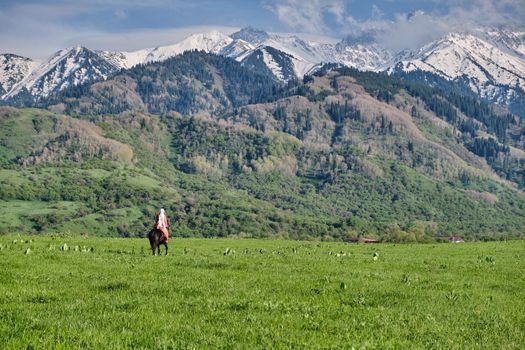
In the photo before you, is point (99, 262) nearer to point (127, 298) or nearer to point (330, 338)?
Answer: point (127, 298)

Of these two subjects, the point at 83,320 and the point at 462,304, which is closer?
the point at 83,320

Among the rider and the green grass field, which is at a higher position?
the rider

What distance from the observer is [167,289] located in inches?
870

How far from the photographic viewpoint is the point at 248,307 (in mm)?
19094

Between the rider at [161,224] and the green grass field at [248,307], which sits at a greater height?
the rider at [161,224]

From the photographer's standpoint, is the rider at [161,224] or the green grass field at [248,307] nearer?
the green grass field at [248,307]

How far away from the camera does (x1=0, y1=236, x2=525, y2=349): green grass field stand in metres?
15.0

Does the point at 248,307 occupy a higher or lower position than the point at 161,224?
lower

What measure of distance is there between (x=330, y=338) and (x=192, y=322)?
156 inches

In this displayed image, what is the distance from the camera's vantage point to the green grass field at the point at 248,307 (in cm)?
1498

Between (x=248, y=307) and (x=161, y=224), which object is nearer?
(x=248, y=307)

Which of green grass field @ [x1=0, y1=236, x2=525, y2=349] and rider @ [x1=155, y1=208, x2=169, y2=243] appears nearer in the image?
green grass field @ [x1=0, y1=236, x2=525, y2=349]

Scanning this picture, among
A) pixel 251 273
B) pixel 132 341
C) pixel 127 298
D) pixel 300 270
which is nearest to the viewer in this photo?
pixel 132 341

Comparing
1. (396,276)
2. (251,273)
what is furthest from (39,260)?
(396,276)
